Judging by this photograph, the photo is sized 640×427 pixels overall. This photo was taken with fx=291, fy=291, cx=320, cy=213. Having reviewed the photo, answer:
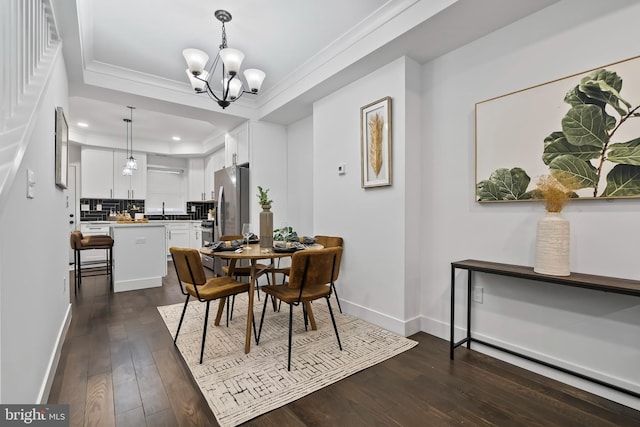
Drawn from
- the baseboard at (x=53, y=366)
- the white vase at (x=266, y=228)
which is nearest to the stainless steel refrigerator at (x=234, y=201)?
the white vase at (x=266, y=228)

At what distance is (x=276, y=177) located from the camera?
4559 millimetres

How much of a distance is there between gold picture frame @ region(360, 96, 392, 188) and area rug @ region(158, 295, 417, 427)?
4.64 ft

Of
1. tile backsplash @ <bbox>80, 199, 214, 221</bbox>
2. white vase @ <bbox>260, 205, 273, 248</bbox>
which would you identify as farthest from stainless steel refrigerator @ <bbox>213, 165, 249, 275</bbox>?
tile backsplash @ <bbox>80, 199, 214, 221</bbox>

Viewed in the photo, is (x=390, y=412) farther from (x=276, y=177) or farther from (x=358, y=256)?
(x=276, y=177)

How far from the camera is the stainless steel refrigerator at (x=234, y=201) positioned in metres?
4.46

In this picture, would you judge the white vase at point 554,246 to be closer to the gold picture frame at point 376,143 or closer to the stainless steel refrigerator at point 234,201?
the gold picture frame at point 376,143

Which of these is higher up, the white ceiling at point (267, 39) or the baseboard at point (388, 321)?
the white ceiling at point (267, 39)

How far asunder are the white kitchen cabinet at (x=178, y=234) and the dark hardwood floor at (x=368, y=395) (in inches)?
188

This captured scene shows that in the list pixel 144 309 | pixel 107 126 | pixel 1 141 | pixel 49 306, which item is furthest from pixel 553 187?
pixel 107 126

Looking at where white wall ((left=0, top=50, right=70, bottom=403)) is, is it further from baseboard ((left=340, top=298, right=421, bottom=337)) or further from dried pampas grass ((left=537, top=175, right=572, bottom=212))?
dried pampas grass ((left=537, top=175, right=572, bottom=212))

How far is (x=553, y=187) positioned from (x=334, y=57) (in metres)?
2.23

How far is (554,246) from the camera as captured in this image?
1.79m

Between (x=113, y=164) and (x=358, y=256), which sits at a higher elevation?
(x=113, y=164)

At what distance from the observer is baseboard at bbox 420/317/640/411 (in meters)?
1.70
